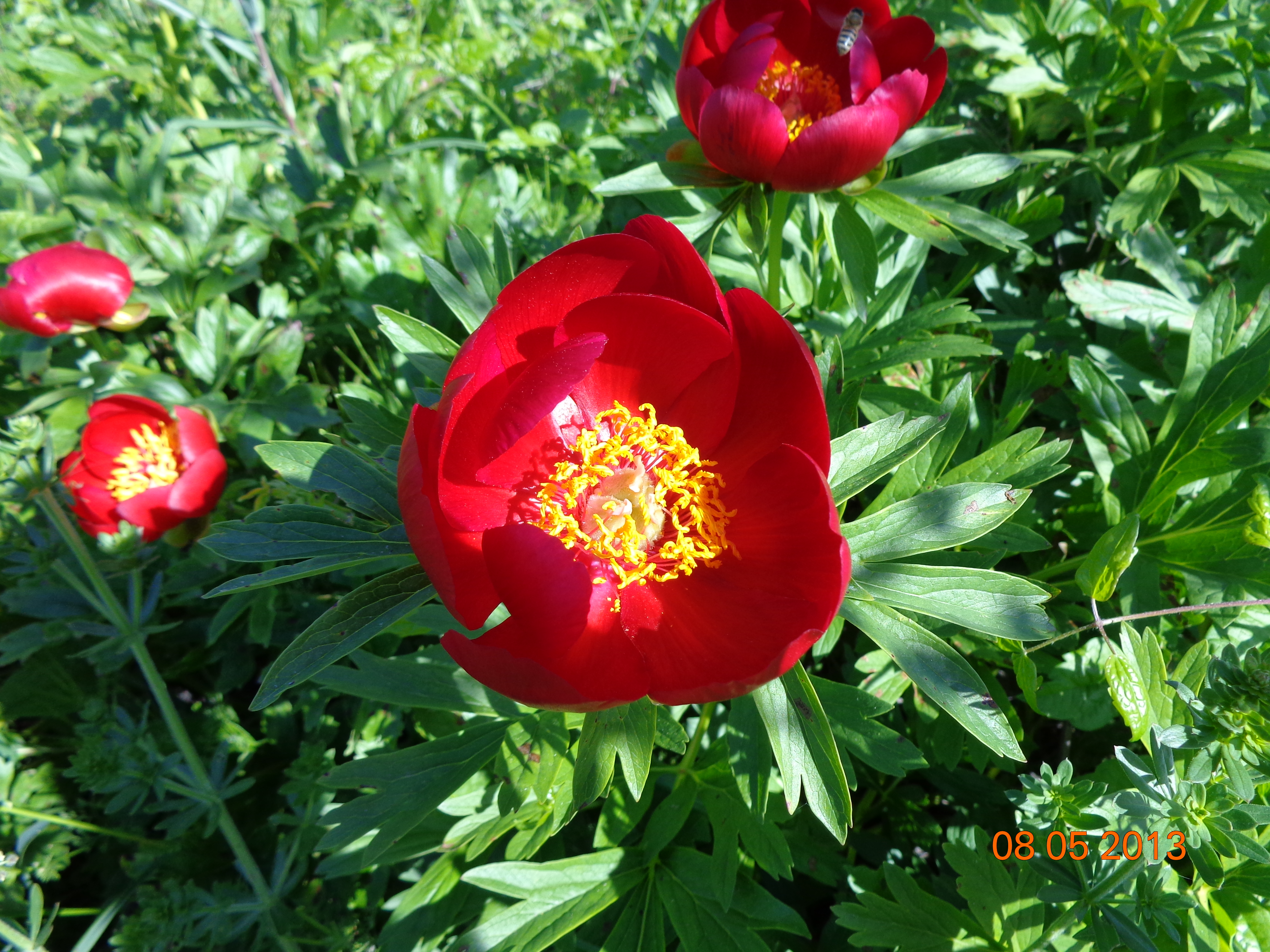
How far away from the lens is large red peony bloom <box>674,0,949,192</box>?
1275 mm

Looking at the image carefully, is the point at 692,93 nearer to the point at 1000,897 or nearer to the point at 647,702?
the point at 647,702

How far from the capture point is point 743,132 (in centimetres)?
127

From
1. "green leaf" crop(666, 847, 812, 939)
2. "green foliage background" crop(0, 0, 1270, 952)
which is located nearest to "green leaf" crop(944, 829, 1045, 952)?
"green foliage background" crop(0, 0, 1270, 952)

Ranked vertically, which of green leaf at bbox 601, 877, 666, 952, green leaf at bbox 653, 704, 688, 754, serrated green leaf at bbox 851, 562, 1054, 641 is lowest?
green leaf at bbox 601, 877, 666, 952

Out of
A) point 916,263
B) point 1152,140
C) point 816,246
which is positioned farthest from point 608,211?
point 1152,140

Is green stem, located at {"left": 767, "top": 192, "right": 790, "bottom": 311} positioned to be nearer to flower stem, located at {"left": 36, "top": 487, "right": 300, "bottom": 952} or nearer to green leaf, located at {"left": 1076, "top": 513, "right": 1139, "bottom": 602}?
green leaf, located at {"left": 1076, "top": 513, "right": 1139, "bottom": 602}

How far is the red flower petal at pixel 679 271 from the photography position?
3.54 ft

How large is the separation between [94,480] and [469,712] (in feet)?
3.80

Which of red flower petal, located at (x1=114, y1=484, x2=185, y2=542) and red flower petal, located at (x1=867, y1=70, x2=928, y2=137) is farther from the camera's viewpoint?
red flower petal, located at (x1=114, y1=484, x2=185, y2=542)

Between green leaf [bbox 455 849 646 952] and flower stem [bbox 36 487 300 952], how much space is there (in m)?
0.44

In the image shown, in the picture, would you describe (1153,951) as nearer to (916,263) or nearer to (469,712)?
(469,712)

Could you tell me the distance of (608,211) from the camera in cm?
226

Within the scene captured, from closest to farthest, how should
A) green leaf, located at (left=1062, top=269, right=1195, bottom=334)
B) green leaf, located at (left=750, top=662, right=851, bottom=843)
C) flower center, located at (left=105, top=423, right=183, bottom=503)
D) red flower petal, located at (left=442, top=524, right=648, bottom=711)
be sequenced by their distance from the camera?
red flower petal, located at (left=442, top=524, right=648, bottom=711), green leaf, located at (left=750, top=662, right=851, bottom=843), green leaf, located at (left=1062, top=269, right=1195, bottom=334), flower center, located at (left=105, top=423, right=183, bottom=503)

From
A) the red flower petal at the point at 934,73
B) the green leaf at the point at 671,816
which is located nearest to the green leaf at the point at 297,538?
the green leaf at the point at 671,816
